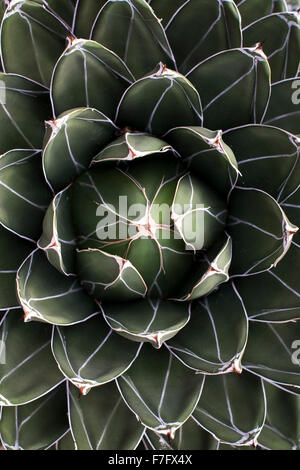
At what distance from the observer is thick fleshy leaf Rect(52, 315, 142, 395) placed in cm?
76

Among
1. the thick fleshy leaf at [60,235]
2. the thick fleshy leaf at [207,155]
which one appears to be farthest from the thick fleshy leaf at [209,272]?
the thick fleshy leaf at [60,235]

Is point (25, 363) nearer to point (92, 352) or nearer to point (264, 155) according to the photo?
point (92, 352)

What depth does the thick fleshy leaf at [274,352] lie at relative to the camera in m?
0.79

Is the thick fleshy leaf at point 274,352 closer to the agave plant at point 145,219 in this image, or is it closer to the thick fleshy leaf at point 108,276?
the agave plant at point 145,219

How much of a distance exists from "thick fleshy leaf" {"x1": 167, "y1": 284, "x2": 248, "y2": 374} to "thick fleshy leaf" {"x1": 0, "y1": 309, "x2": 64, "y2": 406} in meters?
0.23

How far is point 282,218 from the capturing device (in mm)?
733

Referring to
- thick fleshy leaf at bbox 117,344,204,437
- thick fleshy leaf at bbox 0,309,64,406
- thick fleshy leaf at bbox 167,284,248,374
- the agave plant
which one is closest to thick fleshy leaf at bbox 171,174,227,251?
the agave plant

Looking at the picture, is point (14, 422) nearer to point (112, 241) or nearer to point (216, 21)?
point (112, 241)

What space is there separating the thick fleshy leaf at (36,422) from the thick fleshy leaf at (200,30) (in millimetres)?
698

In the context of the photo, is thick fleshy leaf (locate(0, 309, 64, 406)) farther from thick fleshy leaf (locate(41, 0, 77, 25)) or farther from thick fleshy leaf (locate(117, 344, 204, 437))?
thick fleshy leaf (locate(41, 0, 77, 25))

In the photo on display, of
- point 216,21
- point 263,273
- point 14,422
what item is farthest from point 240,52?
point 14,422

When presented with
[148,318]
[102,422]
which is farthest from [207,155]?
[102,422]

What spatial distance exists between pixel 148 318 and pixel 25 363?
0.80ft

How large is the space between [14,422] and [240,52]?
80 centimetres
